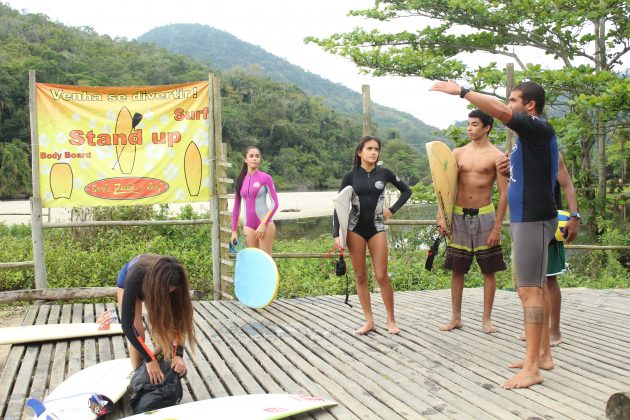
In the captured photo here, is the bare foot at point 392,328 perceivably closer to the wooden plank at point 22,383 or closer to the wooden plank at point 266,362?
the wooden plank at point 266,362

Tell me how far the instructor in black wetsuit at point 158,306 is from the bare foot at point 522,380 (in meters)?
1.82

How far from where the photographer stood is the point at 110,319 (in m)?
4.67

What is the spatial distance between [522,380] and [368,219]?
1701mm

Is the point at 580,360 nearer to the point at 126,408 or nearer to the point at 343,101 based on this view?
the point at 126,408

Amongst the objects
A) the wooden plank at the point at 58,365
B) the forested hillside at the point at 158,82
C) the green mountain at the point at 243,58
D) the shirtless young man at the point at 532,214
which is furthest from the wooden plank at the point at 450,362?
the green mountain at the point at 243,58

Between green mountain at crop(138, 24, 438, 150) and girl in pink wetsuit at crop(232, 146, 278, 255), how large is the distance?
107471 millimetres

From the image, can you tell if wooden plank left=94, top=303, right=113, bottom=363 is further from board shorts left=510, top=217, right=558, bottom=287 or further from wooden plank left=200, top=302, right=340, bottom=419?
board shorts left=510, top=217, right=558, bottom=287

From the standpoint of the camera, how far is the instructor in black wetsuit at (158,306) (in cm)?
297

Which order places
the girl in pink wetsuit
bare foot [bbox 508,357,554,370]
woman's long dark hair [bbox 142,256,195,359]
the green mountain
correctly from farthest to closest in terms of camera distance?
the green mountain, the girl in pink wetsuit, bare foot [bbox 508,357,554,370], woman's long dark hair [bbox 142,256,195,359]

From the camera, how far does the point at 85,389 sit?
3229 mm

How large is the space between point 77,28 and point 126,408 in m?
73.9

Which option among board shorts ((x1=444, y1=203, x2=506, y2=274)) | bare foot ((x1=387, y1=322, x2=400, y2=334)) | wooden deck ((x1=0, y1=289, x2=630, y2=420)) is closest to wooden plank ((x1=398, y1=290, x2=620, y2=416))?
wooden deck ((x1=0, y1=289, x2=630, y2=420))

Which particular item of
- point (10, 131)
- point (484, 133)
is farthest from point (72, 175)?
point (10, 131)

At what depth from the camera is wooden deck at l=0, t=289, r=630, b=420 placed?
3.17 m
